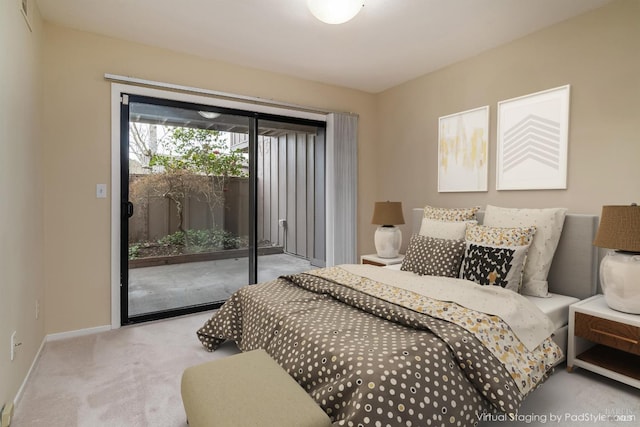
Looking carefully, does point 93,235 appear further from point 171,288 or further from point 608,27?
point 608,27

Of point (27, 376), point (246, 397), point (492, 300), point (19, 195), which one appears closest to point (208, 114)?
point (19, 195)

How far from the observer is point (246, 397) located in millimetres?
1299

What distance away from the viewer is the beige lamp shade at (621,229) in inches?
78.1

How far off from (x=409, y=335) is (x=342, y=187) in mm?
2784

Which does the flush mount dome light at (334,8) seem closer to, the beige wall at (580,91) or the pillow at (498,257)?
the beige wall at (580,91)

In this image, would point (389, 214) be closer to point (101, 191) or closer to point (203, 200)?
point (203, 200)

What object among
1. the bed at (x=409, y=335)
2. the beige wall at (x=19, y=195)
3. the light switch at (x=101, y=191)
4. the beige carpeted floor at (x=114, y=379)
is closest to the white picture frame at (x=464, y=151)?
the bed at (x=409, y=335)

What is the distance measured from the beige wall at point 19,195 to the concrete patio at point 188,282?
0.77 m

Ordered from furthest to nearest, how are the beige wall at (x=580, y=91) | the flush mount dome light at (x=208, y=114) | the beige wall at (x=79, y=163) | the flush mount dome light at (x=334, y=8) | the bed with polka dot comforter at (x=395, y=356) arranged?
the flush mount dome light at (x=208, y=114)
the beige wall at (x=79, y=163)
the beige wall at (x=580, y=91)
the flush mount dome light at (x=334, y=8)
the bed with polka dot comforter at (x=395, y=356)

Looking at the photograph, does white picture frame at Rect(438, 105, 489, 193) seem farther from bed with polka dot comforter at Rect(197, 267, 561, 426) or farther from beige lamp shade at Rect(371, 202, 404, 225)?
bed with polka dot comforter at Rect(197, 267, 561, 426)

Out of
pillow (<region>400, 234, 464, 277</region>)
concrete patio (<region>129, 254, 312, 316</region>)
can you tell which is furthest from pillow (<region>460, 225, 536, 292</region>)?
concrete patio (<region>129, 254, 312, 316</region>)

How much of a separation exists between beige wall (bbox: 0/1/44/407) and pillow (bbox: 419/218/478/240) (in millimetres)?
2966

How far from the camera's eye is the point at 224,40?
302 cm

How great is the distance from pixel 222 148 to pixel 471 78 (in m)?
2.61
